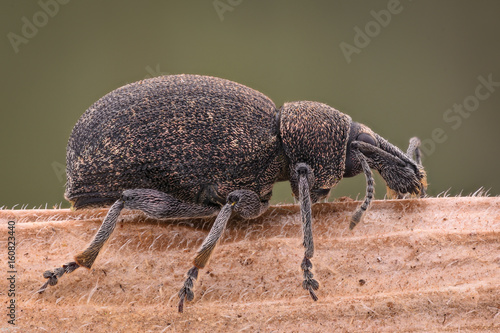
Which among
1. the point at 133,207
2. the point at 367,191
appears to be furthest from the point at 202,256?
the point at 367,191

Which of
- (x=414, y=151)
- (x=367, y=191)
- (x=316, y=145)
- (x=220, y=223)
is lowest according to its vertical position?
(x=220, y=223)

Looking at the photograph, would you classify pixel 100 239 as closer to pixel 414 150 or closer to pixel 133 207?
pixel 133 207

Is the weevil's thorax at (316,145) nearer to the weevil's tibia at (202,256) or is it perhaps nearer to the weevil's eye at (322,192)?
the weevil's eye at (322,192)

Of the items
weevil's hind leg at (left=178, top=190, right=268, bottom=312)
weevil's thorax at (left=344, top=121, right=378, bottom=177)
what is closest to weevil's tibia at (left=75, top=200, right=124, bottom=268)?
weevil's hind leg at (left=178, top=190, right=268, bottom=312)

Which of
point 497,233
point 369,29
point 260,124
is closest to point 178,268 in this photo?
point 260,124

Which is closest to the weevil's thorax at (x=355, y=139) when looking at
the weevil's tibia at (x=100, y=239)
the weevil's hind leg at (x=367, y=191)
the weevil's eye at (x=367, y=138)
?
the weevil's eye at (x=367, y=138)

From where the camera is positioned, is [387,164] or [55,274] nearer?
[55,274]

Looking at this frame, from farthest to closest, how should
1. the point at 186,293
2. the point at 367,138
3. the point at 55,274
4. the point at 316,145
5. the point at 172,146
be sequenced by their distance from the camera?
the point at 367,138 < the point at 316,145 < the point at 172,146 < the point at 55,274 < the point at 186,293

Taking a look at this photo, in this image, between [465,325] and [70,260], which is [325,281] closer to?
[465,325]
